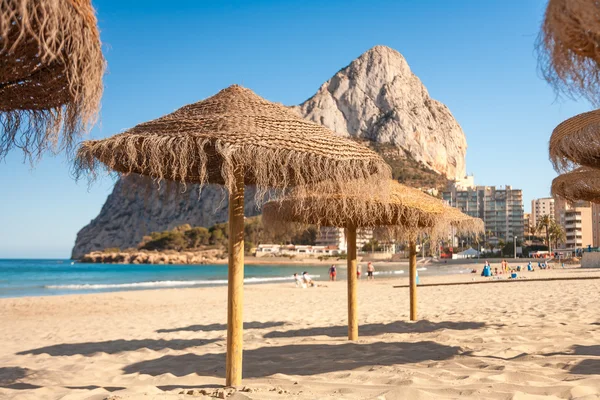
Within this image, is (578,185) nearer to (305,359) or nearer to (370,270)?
(305,359)

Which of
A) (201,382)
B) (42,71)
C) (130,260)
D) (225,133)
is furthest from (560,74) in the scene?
(130,260)

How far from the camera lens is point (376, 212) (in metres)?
6.15

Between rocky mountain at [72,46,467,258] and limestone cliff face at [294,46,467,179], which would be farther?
limestone cliff face at [294,46,467,179]

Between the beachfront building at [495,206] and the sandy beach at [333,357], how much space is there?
122 meters

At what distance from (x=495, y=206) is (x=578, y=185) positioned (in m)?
135

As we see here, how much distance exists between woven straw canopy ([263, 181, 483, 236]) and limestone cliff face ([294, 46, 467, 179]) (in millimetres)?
118608

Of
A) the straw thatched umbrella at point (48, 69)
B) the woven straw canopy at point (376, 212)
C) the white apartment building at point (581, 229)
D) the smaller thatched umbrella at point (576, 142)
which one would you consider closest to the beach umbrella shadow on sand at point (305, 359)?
the woven straw canopy at point (376, 212)

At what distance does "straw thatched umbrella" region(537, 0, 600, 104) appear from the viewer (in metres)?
2.08

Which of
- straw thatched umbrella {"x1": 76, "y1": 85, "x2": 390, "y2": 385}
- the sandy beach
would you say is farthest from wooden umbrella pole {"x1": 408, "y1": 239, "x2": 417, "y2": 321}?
straw thatched umbrella {"x1": 76, "y1": 85, "x2": 390, "y2": 385}

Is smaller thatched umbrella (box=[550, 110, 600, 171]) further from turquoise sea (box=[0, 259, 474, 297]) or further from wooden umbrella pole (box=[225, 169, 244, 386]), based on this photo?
turquoise sea (box=[0, 259, 474, 297])

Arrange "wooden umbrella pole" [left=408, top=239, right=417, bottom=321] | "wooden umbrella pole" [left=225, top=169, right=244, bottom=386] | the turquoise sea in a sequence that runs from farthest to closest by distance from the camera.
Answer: the turquoise sea → "wooden umbrella pole" [left=408, top=239, right=417, bottom=321] → "wooden umbrella pole" [left=225, top=169, right=244, bottom=386]

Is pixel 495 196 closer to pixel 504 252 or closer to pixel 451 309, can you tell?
pixel 504 252

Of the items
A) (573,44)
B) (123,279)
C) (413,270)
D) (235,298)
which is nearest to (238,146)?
(235,298)

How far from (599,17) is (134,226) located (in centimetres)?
16293
